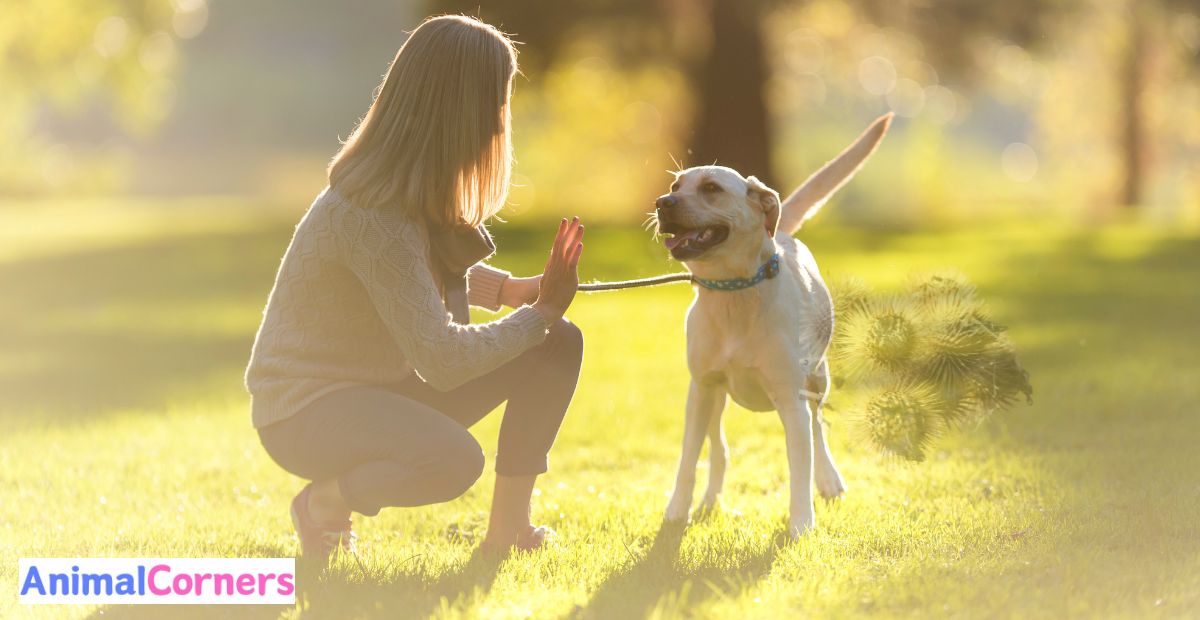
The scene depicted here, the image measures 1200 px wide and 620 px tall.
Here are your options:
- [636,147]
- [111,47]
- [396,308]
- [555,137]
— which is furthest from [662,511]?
[555,137]

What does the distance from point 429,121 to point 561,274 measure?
608 mm

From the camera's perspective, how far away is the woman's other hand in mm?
4270

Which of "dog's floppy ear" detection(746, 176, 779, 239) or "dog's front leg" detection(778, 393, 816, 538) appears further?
"dog's front leg" detection(778, 393, 816, 538)

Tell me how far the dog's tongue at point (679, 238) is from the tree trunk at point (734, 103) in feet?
43.3

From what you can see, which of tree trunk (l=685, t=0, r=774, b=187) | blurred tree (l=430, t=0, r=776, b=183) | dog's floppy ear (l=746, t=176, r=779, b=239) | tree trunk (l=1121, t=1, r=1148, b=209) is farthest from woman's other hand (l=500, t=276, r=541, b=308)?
tree trunk (l=1121, t=1, r=1148, b=209)

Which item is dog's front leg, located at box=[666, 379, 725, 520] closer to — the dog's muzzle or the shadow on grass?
the dog's muzzle

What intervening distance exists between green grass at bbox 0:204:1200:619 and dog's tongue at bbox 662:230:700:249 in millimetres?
984

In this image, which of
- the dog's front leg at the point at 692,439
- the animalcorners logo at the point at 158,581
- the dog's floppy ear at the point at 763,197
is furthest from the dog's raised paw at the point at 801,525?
the animalcorners logo at the point at 158,581

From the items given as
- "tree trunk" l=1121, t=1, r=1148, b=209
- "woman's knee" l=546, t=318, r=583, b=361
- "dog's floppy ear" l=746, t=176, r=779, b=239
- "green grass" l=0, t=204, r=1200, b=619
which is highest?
"dog's floppy ear" l=746, t=176, r=779, b=239

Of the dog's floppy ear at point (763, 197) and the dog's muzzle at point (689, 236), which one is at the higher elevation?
the dog's floppy ear at point (763, 197)

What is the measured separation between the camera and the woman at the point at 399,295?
11.9ft

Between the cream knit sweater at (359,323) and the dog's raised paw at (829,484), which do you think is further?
the dog's raised paw at (829,484)

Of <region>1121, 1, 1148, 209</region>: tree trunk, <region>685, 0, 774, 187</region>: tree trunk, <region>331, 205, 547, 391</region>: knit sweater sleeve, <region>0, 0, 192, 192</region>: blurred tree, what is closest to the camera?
<region>331, 205, 547, 391</region>: knit sweater sleeve

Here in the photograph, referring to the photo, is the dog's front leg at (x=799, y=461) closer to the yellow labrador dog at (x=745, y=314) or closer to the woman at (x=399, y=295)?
the yellow labrador dog at (x=745, y=314)
